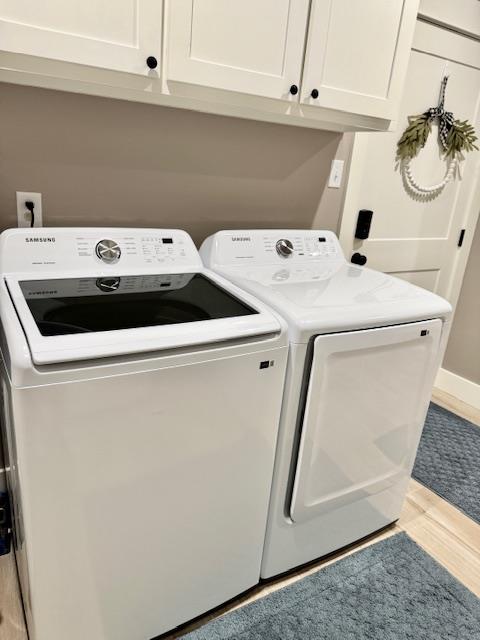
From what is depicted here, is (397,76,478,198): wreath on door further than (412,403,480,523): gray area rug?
Yes

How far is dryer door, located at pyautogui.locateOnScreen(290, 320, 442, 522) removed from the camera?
4.46ft

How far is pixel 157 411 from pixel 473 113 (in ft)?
8.44

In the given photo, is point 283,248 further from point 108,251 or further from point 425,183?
point 425,183

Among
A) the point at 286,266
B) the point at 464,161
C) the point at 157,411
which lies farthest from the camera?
the point at 464,161

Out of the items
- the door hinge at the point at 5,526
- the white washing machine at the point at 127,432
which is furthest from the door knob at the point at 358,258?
the door hinge at the point at 5,526

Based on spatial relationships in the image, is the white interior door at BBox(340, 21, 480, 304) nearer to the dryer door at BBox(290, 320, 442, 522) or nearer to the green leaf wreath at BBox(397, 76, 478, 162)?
the green leaf wreath at BBox(397, 76, 478, 162)

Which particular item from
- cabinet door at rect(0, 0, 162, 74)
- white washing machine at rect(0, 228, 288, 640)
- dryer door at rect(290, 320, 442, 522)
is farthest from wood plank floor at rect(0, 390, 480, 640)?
cabinet door at rect(0, 0, 162, 74)

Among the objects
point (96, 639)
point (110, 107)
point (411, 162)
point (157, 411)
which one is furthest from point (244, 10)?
point (96, 639)

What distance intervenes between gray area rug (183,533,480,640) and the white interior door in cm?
145

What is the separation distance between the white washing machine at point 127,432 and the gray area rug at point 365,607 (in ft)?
0.36

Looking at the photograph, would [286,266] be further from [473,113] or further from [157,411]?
[473,113]

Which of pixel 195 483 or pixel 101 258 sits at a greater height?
pixel 101 258

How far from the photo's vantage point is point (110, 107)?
60.6 inches

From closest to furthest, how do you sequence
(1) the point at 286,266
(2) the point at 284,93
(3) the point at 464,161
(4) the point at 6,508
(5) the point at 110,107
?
(2) the point at 284,93 → (5) the point at 110,107 → (4) the point at 6,508 → (1) the point at 286,266 → (3) the point at 464,161
